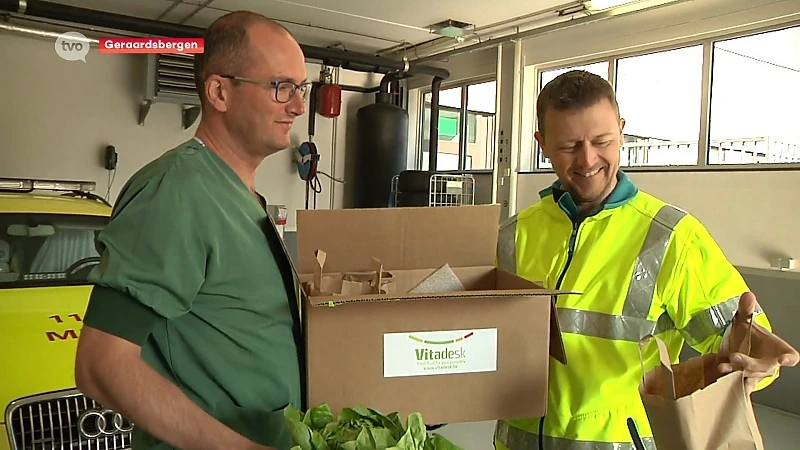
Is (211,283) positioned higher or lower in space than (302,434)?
higher

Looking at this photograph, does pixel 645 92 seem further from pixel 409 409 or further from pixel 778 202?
pixel 409 409

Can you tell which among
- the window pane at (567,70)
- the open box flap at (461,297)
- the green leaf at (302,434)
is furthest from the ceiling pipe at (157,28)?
the green leaf at (302,434)

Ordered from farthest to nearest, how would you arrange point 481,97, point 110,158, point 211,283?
1. point 481,97
2. point 110,158
3. point 211,283

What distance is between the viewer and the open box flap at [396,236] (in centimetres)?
119

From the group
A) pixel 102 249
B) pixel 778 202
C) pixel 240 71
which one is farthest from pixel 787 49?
pixel 102 249

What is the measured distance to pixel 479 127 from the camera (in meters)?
6.65

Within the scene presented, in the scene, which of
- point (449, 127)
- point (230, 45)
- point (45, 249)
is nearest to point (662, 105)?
point (449, 127)

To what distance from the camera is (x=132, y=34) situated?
5.59 m

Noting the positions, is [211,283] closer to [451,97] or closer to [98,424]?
[98,424]

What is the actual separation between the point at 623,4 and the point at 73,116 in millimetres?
4426

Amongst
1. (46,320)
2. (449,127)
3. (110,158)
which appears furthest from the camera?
(449,127)

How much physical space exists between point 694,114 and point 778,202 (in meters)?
0.91

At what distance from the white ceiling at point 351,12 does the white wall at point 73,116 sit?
0.55 m

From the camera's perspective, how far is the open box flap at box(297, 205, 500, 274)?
3.91 feet
